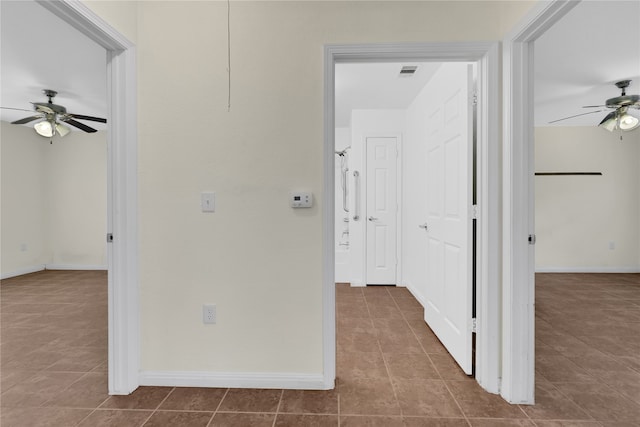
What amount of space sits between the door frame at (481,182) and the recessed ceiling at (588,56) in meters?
1.09

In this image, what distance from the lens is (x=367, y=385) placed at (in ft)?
6.34

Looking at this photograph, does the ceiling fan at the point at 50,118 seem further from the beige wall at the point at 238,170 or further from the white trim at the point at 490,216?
the white trim at the point at 490,216

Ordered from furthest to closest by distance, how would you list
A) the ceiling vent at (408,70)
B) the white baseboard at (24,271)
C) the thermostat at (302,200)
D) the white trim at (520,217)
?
the white baseboard at (24,271) < the ceiling vent at (408,70) < the thermostat at (302,200) < the white trim at (520,217)

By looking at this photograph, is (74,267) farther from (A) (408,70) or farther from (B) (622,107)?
(B) (622,107)

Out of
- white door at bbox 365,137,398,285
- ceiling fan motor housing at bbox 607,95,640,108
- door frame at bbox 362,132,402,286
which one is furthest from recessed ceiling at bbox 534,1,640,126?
white door at bbox 365,137,398,285

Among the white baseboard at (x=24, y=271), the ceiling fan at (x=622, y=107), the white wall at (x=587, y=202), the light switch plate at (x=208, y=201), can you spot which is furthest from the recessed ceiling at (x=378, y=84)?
the white baseboard at (x=24, y=271)

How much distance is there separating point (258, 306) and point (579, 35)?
10.6 feet

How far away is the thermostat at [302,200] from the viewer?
1882 mm

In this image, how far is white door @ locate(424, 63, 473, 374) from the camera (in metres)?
2.03

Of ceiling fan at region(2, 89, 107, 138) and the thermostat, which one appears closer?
→ the thermostat

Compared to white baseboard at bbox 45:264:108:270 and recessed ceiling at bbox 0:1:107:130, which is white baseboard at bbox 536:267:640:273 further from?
white baseboard at bbox 45:264:108:270

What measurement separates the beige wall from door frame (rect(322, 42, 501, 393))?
0.05 metres

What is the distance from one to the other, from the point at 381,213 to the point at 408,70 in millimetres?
1939

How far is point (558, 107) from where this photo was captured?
4.41 metres
